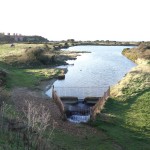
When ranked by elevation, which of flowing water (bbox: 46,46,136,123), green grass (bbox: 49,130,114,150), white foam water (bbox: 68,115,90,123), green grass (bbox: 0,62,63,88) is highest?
green grass (bbox: 0,62,63,88)

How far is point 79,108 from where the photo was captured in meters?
44.7

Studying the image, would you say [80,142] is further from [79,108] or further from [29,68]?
[29,68]

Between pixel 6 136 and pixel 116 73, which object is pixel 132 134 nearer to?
pixel 6 136

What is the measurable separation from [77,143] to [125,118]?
392 inches

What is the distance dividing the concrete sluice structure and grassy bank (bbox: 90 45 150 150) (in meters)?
0.95

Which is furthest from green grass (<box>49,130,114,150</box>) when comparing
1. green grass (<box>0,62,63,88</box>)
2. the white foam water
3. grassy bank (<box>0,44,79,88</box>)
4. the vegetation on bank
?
grassy bank (<box>0,44,79,88</box>)

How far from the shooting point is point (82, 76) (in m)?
76.8

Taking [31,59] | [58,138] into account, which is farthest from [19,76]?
[58,138]

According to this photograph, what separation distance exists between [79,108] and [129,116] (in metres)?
7.04

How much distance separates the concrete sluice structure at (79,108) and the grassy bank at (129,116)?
3.13ft

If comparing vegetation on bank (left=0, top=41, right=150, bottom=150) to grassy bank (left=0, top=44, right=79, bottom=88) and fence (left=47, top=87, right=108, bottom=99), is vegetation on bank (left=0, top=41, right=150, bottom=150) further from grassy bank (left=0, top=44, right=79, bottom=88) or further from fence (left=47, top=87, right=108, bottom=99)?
fence (left=47, top=87, right=108, bottom=99)

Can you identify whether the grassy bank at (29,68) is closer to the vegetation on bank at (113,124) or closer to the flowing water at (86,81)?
the vegetation on bank at (113,124)

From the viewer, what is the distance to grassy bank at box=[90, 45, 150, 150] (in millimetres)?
32888

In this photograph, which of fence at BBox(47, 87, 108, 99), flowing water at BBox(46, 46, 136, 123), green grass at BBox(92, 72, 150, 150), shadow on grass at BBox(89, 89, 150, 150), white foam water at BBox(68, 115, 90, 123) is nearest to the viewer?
shadow on grass at BBox(89, 89, 150, 150)
